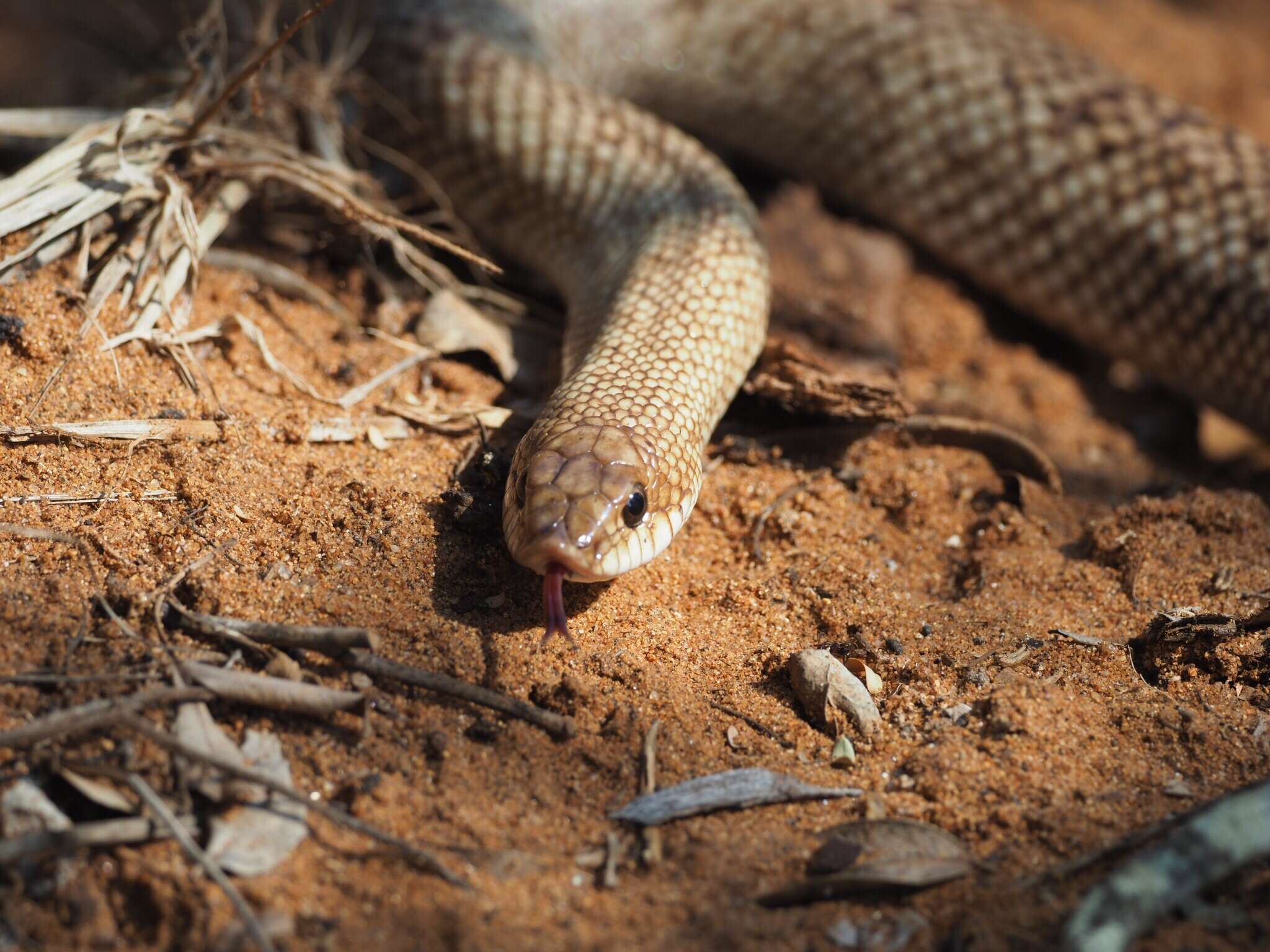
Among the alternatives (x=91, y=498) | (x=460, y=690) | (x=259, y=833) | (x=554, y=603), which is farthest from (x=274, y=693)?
(x=91, y=498)

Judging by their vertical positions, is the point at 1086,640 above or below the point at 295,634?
above

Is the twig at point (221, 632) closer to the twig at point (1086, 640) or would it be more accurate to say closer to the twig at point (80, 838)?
the twig at point (80, 838)

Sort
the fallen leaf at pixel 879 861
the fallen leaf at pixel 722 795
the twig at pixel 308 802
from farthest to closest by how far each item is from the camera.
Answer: the fallen leaf at pixel 722 795
the fallen leaf at pixel 879 861
the twig at pixel 308 802

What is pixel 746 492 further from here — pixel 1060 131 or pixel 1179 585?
pixel 1060 131

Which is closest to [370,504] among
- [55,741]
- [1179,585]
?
[55,741]

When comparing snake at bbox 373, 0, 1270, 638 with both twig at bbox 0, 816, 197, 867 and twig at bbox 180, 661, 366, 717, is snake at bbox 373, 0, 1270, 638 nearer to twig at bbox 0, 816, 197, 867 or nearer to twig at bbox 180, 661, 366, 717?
twig at bbox 180, 661, 366, 717

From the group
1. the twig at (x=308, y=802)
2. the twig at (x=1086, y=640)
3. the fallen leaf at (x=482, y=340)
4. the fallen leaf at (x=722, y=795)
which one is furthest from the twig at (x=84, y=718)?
the twig at (x=1086, y=640)

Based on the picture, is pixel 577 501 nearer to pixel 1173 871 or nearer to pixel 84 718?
pixel 84 718
